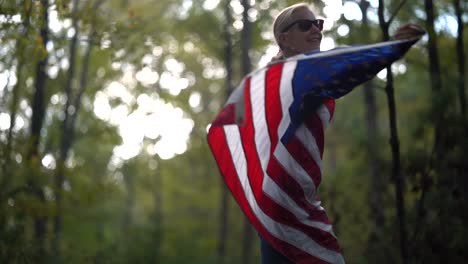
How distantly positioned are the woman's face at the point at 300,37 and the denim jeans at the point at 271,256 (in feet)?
3.65

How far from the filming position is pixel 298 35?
4.01 metres

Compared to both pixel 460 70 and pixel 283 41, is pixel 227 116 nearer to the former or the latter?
pixel 283 41

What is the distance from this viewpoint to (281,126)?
378cm

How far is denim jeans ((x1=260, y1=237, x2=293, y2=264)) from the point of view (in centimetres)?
379

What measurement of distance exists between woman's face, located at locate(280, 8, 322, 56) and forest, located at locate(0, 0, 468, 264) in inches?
75.7

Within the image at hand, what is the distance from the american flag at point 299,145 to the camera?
3.67 m

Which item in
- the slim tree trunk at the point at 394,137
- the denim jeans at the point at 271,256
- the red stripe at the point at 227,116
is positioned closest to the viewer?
the denim jeans at the point at 271,256

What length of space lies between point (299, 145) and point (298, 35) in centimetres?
71

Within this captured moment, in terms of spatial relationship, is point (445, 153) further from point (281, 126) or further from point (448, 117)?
point (281, 126)

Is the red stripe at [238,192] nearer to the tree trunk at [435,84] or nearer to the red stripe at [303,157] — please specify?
the red stripe at [303,157]

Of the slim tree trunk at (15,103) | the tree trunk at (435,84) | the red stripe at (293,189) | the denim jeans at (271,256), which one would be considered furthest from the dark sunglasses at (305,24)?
the tree trunk at (435,84)

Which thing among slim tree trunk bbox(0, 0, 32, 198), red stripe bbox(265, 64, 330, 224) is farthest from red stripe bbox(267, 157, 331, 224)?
slim tree trunk bbox(0, 0, 32, 198)

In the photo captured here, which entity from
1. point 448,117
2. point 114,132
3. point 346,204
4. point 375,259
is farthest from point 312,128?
point 114,132

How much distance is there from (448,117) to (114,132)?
39.5 ft
